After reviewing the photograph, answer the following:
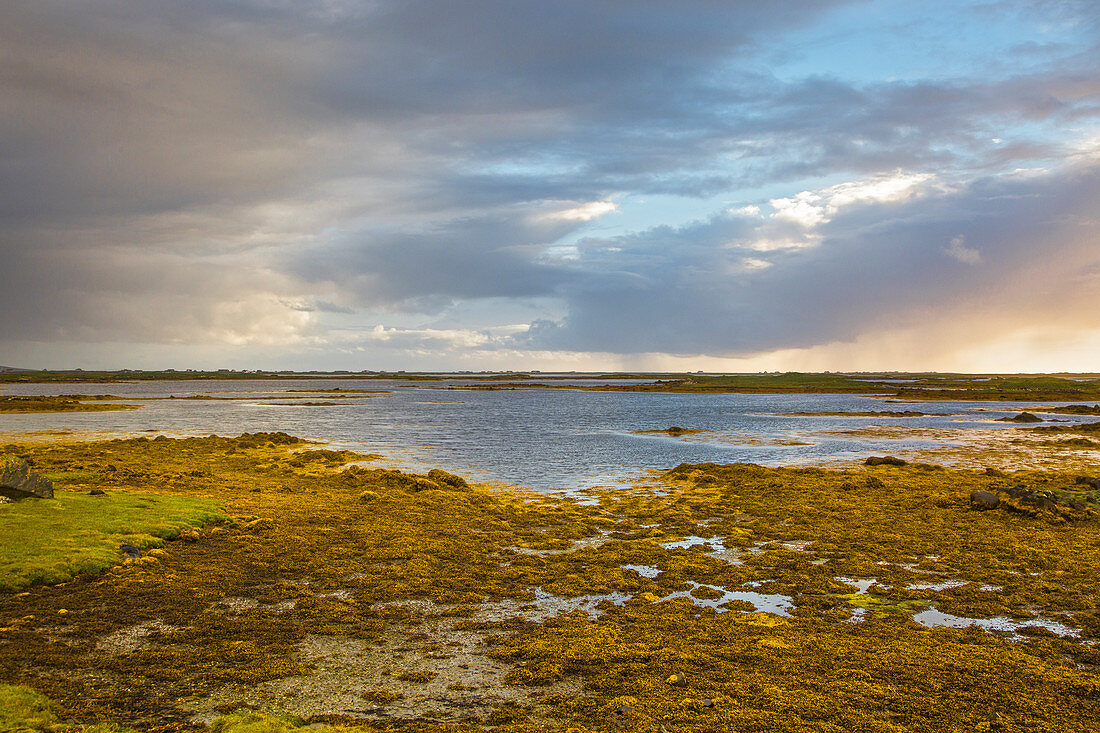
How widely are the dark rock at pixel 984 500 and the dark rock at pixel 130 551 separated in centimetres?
2899

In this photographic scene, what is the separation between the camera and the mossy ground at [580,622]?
10.1 m

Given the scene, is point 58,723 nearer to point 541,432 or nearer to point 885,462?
point 885,462

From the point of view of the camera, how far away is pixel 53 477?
28047 mm

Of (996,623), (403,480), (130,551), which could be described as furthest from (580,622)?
(403,480)

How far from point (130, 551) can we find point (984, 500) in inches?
1157

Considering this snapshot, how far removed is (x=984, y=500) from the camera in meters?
25.3

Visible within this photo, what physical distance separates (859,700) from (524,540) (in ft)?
42.3

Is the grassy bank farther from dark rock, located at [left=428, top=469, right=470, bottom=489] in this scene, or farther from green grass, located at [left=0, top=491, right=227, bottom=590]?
green grass, located at [left=0, top=491, right=227, bottom=590]

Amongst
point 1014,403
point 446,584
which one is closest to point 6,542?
point 446,584

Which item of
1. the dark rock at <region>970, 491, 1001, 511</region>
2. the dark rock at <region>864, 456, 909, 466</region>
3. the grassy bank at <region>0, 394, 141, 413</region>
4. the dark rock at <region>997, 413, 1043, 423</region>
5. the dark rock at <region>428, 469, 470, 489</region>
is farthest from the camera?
the grassy bank at <region>0, 394, 141, 413</region>

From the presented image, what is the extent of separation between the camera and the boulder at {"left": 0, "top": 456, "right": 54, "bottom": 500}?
20969mm

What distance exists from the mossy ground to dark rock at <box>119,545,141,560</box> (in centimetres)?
59

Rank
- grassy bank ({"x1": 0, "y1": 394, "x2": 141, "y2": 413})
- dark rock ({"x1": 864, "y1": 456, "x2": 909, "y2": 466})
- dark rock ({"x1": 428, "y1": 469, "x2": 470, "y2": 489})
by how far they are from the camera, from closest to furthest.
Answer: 1. dark rock ({"x1": 428, "y1": 469, "x2": 470, "y2": 489})
2. dark rock ({"x1": 864, "y1": 456, "x2": 909, "y2": 466})
3. grassy bank ({"x1": 0, "y1": 394, "x2": 141, "y2": 413})

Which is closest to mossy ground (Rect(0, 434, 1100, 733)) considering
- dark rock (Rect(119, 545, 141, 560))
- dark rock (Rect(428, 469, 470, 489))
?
dark rock (Rect(119, 545, 141, 560))
